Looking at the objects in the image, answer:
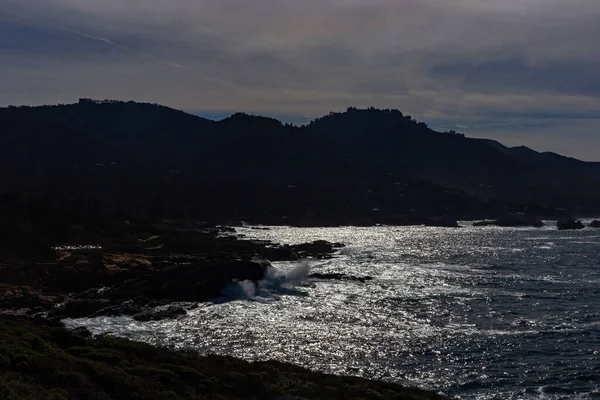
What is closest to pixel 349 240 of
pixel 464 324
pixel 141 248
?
pixel 141 248

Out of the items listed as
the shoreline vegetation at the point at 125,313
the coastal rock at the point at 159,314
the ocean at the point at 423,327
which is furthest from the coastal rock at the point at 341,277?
the coastal rock at the point at 159,314

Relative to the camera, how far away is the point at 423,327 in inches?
1927

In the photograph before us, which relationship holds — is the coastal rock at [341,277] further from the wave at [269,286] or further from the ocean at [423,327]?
the wave at [269,286]

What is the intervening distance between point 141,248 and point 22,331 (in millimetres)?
66839

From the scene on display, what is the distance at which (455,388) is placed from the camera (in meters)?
33.8

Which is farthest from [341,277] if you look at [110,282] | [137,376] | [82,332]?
[137,376]

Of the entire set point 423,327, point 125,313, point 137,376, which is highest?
point 137,376

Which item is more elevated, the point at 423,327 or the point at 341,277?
the point at 423,327

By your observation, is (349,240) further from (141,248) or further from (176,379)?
(176,379)

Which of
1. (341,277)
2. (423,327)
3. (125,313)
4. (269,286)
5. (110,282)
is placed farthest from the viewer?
(341,277)

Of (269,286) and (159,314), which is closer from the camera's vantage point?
(159,314)

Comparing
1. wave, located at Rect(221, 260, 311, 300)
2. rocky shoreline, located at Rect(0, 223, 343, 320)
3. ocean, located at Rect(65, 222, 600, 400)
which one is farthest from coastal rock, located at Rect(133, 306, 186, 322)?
wave, located at Rect(221, 260, 311, 300)

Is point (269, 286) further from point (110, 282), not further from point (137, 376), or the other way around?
point (137, 376)

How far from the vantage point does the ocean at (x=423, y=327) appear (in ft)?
119
